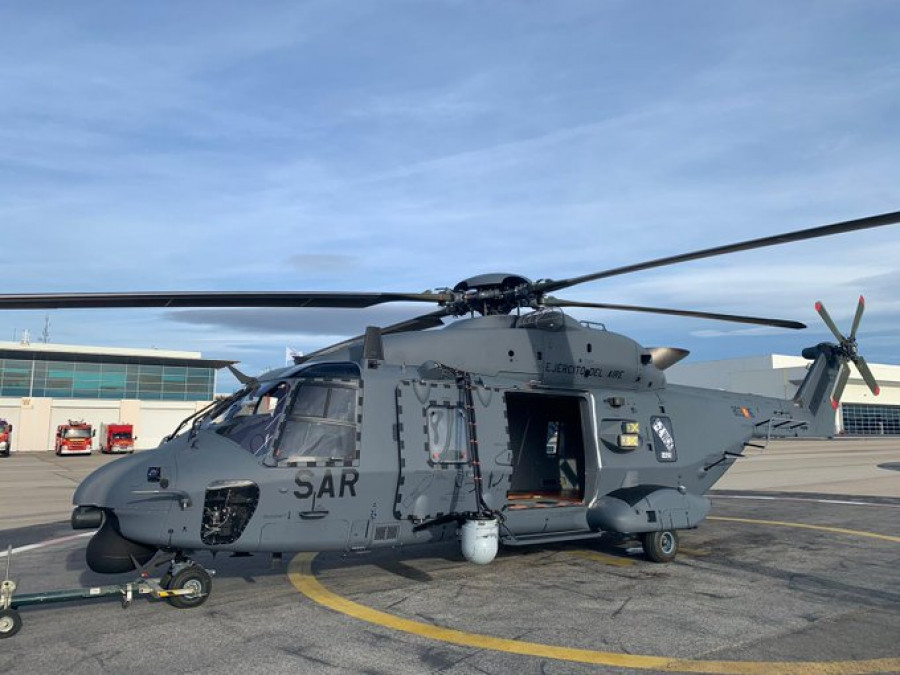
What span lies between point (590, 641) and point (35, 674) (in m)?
4.92

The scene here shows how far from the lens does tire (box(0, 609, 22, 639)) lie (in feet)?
21.0

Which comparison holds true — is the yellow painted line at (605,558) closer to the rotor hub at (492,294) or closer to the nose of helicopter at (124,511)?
the rotor hub at (492,294)

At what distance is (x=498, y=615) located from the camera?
287 inches

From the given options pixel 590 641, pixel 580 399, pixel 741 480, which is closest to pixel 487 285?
pixel 580 399

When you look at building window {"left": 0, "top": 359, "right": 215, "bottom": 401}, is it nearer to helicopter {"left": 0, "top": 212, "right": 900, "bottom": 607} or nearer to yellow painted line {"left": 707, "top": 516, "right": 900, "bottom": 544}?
helicopter {"left": 0, "top": 212, "right": 900, "bottom": 607}

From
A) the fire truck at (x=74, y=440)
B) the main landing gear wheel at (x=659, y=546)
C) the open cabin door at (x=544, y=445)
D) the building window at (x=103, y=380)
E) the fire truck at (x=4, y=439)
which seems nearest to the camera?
the main landing gear wheel at (x=659, y=546)

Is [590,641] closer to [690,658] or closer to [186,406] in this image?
[690,658]

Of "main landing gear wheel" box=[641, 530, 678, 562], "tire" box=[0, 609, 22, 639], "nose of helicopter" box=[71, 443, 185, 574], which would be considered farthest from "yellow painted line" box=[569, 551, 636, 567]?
"tire" box=[0, 609, 22, 639]

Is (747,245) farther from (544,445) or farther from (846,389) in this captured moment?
(846,389)

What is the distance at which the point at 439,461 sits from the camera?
8844mm

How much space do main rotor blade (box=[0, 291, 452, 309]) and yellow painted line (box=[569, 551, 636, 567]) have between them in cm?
521

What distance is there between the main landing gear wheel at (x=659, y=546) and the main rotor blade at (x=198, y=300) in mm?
5278

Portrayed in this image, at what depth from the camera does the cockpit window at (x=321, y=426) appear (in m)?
7.97

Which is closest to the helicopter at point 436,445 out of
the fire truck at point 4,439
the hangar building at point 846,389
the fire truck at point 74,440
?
the fire truck at point 74,440
